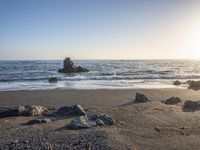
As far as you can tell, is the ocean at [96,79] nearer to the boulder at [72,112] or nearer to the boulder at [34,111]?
the boulder at [34,111]

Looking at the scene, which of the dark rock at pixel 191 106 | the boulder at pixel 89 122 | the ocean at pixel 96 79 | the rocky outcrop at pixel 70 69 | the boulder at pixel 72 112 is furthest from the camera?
the rocky outcrop at pixel 70 69

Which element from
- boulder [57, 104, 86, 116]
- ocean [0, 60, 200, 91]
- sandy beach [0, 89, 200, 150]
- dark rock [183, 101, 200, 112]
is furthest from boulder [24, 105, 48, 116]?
ocean [0, 60, 200, 91]

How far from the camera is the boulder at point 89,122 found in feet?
34.7

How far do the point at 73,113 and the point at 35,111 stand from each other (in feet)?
5.88

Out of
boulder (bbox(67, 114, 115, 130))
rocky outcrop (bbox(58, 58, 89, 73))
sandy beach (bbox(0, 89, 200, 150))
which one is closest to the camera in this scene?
sandy beach (bbox(0, 89, 200, 150))

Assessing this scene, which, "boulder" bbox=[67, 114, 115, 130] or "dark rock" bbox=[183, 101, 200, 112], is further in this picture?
"dark rock" bbox=[183, 101, 200, 112]

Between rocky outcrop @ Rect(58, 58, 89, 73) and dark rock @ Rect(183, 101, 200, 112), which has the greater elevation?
dark rock @ Rect(183, 101, 200, 112)

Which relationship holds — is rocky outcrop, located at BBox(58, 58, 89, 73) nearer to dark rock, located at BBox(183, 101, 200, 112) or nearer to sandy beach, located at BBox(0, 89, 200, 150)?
dark rock, located at BBox(183, 101, 200, 112)

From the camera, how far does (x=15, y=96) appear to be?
22172 millimetres

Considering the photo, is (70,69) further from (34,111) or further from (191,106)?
(34,111)

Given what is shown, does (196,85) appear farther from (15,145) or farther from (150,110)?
(15,145)

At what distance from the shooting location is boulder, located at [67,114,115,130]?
10.6 metres

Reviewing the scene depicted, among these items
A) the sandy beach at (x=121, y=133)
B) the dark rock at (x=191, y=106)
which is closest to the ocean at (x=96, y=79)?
the dark rock at (x=191, y=106)

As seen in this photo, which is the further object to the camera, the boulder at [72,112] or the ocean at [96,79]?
the ocean at [96,79]
